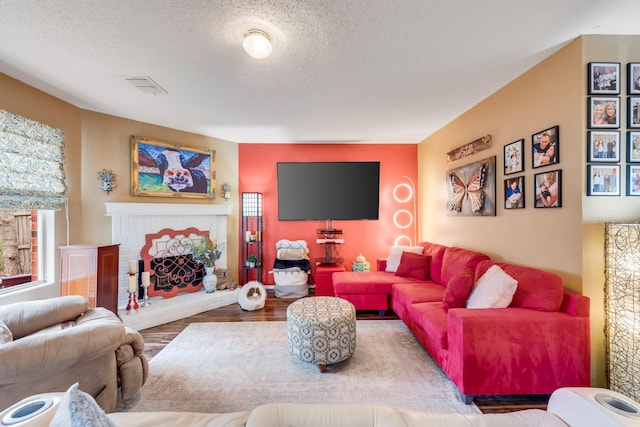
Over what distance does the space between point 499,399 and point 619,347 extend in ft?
2.96

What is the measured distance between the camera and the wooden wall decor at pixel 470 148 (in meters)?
2.81

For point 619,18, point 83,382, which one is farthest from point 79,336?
point 619,18

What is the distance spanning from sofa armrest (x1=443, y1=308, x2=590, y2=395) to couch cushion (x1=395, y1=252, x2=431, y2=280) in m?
1.66

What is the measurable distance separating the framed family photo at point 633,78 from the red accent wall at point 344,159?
109 inches

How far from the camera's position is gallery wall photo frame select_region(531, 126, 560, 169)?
201 centimetres

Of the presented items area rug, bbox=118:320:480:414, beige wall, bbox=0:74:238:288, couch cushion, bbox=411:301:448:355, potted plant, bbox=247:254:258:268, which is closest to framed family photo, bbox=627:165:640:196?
couch cushion, bbox=411:301:448:355

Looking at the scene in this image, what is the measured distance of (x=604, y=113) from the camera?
A: 183cm

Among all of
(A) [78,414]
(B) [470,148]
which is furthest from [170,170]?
(B) [470,148]

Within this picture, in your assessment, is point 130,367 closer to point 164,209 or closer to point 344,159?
point 164,209

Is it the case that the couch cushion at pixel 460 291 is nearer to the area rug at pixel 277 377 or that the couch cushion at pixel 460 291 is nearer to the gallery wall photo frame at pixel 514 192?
the area rug at pixel 277 377

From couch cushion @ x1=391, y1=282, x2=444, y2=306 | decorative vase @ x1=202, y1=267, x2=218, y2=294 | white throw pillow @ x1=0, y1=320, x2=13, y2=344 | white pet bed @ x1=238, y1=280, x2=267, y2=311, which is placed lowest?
white pet bed @ x1=238, y1=280, x2=267, y2=311

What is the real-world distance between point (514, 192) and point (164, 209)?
437 cm

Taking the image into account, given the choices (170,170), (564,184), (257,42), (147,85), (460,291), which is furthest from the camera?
(170,170)

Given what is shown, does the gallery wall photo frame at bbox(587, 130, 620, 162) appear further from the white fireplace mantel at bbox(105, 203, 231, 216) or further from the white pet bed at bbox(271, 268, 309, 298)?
the white fireplace mantel at bbox(105, 203, 231, 216)
